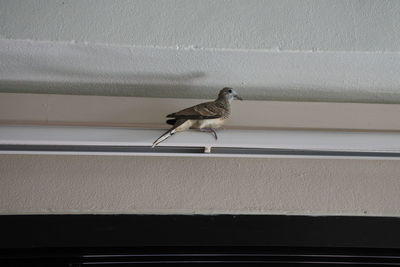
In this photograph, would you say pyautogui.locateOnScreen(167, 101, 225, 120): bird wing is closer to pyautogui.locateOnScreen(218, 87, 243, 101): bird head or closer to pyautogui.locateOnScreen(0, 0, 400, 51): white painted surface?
pyautogui.locateOnScreen(218, 87, 243, 101): bird head

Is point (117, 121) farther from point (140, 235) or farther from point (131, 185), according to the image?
point (140, 235)

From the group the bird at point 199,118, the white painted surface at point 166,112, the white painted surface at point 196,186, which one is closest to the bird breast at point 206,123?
the bird at point 199,118

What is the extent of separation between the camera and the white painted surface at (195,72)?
42.9 inches

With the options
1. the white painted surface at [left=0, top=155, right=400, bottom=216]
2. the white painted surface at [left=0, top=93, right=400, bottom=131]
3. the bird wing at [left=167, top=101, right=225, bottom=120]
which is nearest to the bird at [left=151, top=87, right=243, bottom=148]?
the bird wing at [left=167, top=101, right=225, bottom=120]

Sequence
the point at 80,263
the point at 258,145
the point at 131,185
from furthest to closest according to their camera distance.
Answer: the point at 131,185, the point at 80,263, the point at 258,145

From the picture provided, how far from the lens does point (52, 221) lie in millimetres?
1165

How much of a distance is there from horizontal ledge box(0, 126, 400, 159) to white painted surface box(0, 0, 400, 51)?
28 cm

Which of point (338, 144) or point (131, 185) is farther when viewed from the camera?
point (131, 185)

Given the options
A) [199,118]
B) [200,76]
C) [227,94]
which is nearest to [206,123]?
[199,118]

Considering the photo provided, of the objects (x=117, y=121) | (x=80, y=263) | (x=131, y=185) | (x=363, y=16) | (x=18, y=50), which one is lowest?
(x=80, y=263)

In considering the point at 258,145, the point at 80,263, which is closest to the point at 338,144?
the point at 258,145

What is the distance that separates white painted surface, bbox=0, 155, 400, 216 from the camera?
3.93 ft

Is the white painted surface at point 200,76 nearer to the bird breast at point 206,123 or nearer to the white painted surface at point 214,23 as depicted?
the white painted surface at point 214,23

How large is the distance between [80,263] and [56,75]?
64 centimetres
